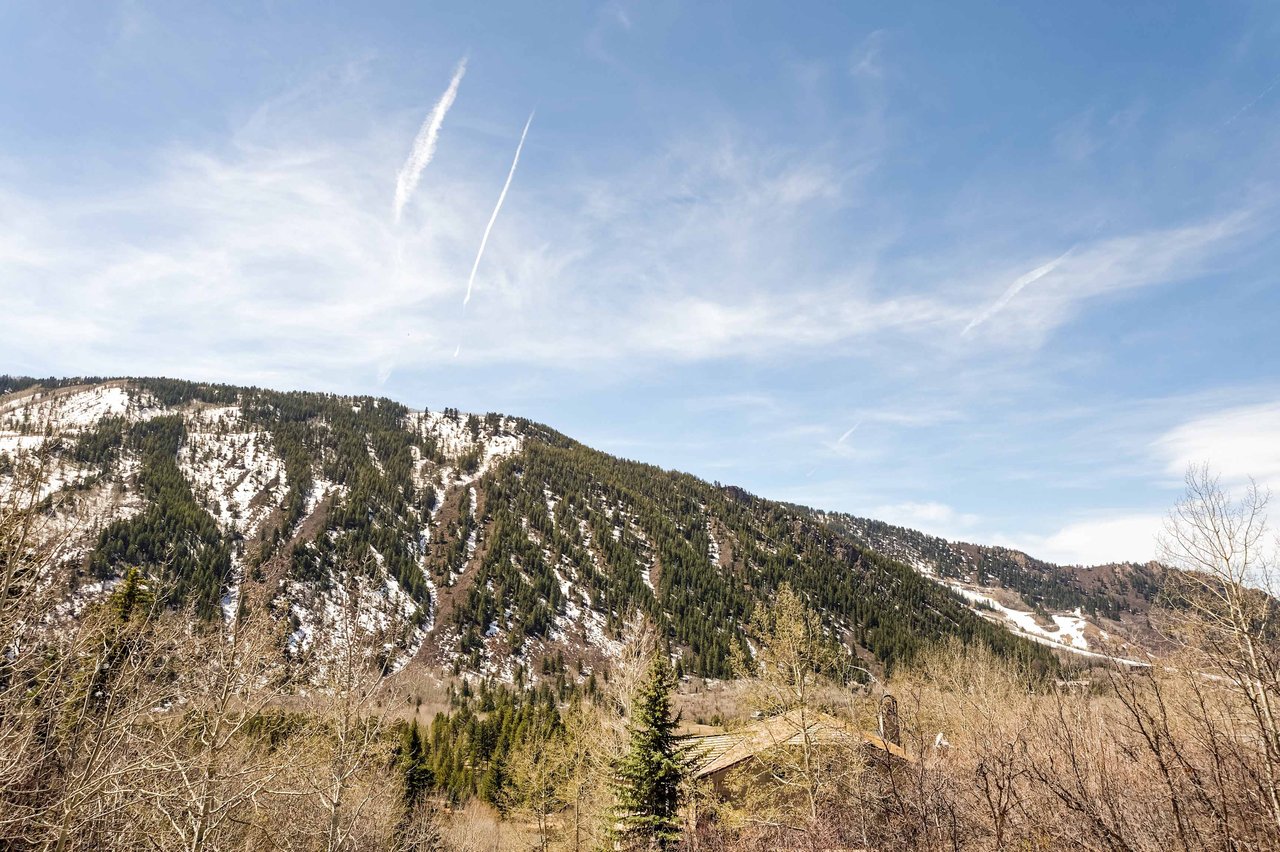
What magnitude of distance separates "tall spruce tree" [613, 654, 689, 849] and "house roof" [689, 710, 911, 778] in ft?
4.51

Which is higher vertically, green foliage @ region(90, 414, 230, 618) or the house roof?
green foliage @ region(90, 414, 230, 618)

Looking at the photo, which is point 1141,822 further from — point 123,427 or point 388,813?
point 123,427

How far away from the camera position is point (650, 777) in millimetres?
25297

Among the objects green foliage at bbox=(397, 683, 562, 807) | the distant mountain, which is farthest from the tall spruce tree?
the distant mountain

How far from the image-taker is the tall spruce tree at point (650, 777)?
25.0 meters

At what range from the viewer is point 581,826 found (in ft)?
115

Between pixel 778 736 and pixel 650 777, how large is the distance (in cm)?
714

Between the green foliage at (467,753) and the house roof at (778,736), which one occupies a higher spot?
the house roof at (778,736)

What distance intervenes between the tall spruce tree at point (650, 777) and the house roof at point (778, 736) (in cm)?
137

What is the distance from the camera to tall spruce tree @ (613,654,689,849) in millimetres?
24953

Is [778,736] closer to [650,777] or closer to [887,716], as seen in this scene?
[650,777]

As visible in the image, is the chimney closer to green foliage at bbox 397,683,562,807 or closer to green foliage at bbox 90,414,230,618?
green foliage at bbox 397,683,562,807

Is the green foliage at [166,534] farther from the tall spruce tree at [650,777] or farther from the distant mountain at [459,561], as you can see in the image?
the tall spruce tree at [650,777]

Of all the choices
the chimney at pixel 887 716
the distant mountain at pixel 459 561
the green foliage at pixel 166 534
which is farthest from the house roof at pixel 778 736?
the green foliage at pixel 166 534
